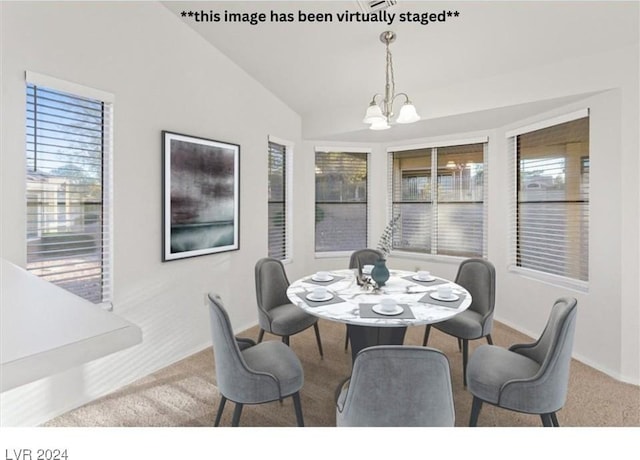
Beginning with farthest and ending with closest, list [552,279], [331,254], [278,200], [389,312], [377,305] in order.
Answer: [331,254] < [278,200] < [552,279] < [377,305] < [389,312]

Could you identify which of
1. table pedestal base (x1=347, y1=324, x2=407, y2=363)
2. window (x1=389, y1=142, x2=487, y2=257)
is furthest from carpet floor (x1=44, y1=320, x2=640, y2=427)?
window (x1=389, y1=142, x2=487, y2=257)

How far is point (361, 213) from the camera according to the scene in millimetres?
4840

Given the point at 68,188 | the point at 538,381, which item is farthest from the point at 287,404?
the point at 68,188

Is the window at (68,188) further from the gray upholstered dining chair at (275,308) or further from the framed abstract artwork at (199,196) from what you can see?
the gray upholstered dining chair at (275,308)

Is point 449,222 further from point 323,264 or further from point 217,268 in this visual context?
point 217,268

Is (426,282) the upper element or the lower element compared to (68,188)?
lower

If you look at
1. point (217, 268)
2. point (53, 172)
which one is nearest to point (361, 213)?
point (217, 268)

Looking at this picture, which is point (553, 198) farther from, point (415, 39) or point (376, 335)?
point (376, 335)

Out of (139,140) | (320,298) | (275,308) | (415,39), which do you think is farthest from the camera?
(275,308)

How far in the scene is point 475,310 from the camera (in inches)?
109

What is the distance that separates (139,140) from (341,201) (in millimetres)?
2812

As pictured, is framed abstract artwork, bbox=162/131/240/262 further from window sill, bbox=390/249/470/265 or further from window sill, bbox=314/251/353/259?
window sill, bbox=390/249/470/265

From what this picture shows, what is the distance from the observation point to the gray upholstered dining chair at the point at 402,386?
3.93 feet
